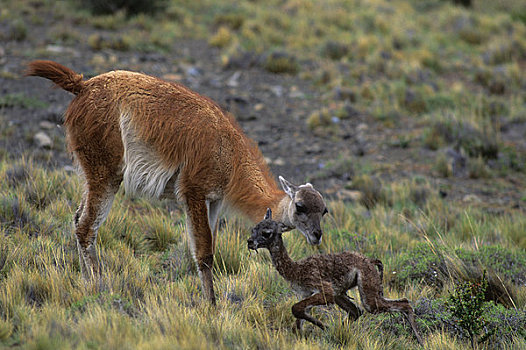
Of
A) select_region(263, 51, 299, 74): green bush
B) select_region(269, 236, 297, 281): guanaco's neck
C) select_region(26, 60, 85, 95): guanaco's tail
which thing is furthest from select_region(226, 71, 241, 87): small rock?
select_region(269, 236, 297, 281): guanaco's neck

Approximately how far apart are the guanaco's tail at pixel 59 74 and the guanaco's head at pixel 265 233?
227 cm

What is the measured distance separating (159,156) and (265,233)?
4.32 feet

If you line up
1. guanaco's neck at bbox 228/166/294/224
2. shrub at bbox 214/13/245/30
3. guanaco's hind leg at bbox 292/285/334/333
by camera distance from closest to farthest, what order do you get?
guanaco's hind leg at bbox 292/285/334/333 → guanaco's neck at bbox 228/166/294/224 → shrub at bbox 214/13/245/30

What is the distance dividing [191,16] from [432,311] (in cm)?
1482

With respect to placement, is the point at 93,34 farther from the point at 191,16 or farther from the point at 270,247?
the point at 270,247

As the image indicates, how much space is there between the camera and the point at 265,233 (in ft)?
14.7

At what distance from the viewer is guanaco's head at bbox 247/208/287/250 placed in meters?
4.46

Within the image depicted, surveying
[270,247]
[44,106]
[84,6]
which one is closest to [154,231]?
[270,247]

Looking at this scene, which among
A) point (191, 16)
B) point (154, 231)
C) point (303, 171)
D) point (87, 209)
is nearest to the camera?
point (87, 209)

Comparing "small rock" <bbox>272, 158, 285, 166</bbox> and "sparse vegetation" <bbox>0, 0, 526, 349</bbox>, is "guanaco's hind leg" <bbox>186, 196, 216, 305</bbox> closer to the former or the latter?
"sparse vegetation" <bbox>0, 0, 526, 349</bbox>

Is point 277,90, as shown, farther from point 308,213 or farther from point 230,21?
point 308,213

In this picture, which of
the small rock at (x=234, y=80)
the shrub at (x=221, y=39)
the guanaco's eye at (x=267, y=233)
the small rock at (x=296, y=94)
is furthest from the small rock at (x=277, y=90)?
the guanaco's eye at (x=267, y=233)

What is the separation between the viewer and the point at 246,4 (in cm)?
1992

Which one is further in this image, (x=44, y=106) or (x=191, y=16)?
(x=191, y=16)
